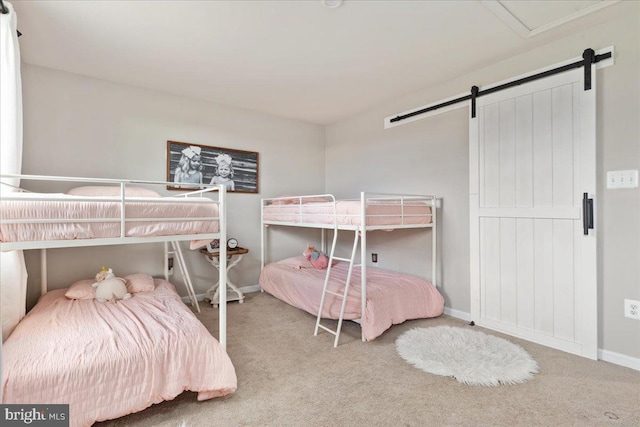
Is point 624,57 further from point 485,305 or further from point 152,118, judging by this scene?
point 152,118

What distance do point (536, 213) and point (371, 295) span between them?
4.87ft

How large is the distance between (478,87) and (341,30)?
56.8 inches

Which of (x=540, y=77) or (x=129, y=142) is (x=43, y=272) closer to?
(x=129, y=142)

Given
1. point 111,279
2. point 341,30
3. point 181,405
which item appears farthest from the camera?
point 111,279

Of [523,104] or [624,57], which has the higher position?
[624,57]

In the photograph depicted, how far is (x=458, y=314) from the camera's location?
2.97 m

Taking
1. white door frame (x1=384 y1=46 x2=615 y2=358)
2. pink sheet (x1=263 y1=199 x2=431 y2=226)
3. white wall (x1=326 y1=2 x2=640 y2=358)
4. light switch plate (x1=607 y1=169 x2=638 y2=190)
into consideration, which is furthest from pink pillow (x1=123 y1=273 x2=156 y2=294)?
light switch plate (x1=607 y1=169 x2=638 y2=190)

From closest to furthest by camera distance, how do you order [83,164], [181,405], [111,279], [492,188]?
[181,405] < [111,279] < [492,188] < [83,164]

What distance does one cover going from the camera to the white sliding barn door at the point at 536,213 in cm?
222

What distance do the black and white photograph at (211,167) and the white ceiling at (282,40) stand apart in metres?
0.67

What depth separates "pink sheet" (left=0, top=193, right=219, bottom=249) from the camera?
140 cm

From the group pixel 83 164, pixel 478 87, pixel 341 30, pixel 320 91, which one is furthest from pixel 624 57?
pixel 83 164

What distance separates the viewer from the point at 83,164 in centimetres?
294
